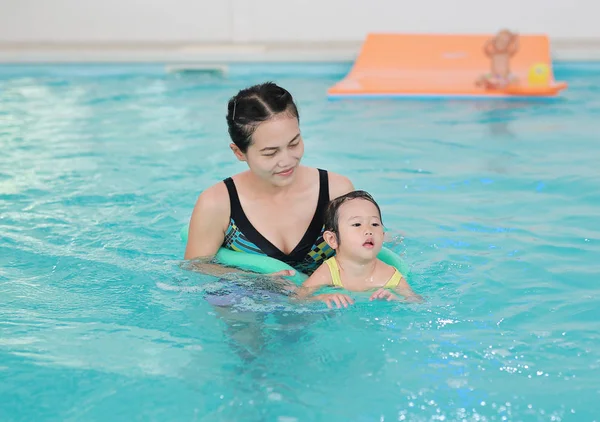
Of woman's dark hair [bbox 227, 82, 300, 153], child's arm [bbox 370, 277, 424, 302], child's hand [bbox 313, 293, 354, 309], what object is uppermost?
woman's dark hair [bbox 227, 82, 300, 153]

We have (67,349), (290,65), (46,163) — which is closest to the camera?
(67,349)

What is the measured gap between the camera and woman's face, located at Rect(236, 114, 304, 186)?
3016 mm

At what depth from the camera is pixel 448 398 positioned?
8.44 feet

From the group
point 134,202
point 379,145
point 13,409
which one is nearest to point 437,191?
point 379,145

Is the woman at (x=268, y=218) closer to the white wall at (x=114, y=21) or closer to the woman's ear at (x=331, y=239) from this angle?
the woman's ear at (x=331, y=239)

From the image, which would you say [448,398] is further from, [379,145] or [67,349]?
[379,145]

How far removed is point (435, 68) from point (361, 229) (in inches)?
268

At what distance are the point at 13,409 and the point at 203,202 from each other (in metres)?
1.13

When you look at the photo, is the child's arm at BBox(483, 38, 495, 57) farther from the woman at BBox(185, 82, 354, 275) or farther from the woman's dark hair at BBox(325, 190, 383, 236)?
the woman's dark hair at BBox(325, 190, 383, 236)

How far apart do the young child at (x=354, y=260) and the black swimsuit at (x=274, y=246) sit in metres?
0.11

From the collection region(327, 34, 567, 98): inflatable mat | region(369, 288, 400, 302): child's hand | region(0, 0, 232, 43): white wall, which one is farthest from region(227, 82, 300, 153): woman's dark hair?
region(0, 0, 232, 43): white wall

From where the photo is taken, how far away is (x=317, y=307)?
10.3 feet

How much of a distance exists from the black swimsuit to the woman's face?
28 centimetres

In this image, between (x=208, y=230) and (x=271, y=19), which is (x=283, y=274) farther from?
(x=271, y=19)
